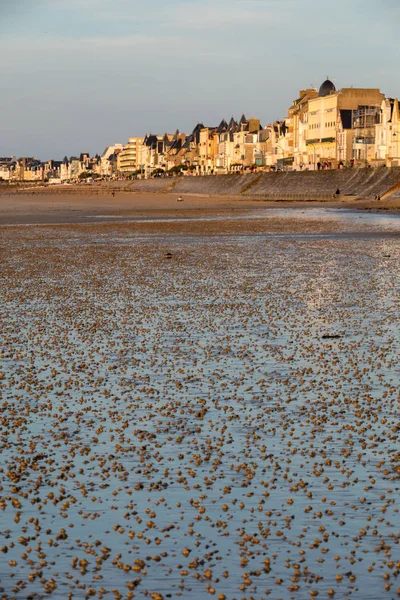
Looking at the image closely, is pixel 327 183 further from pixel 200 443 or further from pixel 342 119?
pixel 200 443

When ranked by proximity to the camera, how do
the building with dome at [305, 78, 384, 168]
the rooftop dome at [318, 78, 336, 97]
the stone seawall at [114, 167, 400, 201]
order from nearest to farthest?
the stone seawall at [114, 167, 400, 201], the building with dome at [305, 78, 384, 168], the rooftop dome at [318, 78, 336, 97]

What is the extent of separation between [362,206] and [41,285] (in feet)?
241

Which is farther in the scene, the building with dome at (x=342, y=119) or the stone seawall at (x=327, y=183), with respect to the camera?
the building with dome at (x=342, y=119)

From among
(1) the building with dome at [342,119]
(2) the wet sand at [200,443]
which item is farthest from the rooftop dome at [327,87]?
(2) the wet sand at [200,443]

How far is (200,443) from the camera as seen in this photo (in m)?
12.2

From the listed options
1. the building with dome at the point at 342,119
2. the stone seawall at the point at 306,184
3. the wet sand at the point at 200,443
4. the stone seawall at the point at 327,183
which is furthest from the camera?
the building with dome at the point at 342,119

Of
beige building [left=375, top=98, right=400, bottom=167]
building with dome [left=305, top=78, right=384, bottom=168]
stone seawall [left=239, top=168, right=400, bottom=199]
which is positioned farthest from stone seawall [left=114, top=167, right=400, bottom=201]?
building with dome [left=305, top=78, right=384, bottom=168]

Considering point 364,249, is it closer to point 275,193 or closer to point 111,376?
point 111,376

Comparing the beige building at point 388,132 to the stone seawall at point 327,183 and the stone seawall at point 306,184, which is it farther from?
the stone seawall at point 306,184

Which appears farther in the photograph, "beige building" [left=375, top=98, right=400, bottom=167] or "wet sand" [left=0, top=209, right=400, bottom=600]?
"beige building" [left=375, top=98, right=400, bottom=167]

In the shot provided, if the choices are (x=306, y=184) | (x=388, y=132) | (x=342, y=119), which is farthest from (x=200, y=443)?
(x=342, y=119)

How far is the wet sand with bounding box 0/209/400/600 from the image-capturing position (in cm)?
847

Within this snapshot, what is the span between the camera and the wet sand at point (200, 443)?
27.8 ft

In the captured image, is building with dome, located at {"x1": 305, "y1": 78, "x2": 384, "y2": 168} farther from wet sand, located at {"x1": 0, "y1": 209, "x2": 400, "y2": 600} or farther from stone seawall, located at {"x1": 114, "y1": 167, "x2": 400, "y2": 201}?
wet sand, located at {"x1": 0, "y1": 209, "x2": 400, "y2": 600}
